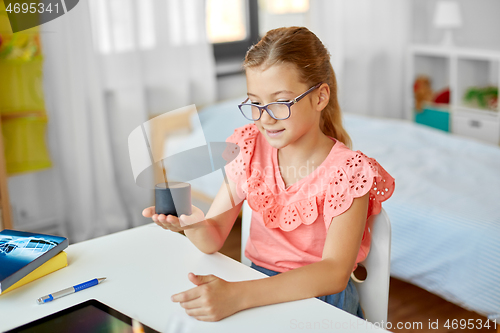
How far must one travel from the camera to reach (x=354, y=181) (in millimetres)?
964

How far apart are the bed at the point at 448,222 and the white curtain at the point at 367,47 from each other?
1.19 m

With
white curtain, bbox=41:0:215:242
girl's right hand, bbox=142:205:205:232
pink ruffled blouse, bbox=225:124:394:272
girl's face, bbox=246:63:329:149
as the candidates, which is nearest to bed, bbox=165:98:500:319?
pink ruffled blouse, bbox=225:124:394:272

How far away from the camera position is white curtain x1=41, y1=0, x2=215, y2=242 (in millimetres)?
2277

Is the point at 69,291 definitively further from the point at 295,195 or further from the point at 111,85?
the point at 111,85

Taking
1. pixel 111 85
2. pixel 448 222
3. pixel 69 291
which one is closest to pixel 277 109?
pixel 69 291

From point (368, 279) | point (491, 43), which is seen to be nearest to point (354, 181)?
point (368, 279)

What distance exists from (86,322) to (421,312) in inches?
55.0

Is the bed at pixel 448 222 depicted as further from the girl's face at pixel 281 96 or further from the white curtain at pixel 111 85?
the white curtain at pixel 111 85

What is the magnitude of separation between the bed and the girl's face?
0.25 m

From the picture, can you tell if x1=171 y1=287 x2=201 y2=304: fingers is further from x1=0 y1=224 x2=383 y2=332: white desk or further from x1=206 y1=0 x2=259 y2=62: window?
x1=206 y1=0 x2=259 y2=62: window

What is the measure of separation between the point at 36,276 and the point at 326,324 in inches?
19.6

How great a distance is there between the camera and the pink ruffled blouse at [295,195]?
3.20 feet

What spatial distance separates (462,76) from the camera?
123 inches

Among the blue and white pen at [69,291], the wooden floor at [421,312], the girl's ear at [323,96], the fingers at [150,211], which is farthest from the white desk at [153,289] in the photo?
the wooden floor at [421,312]
